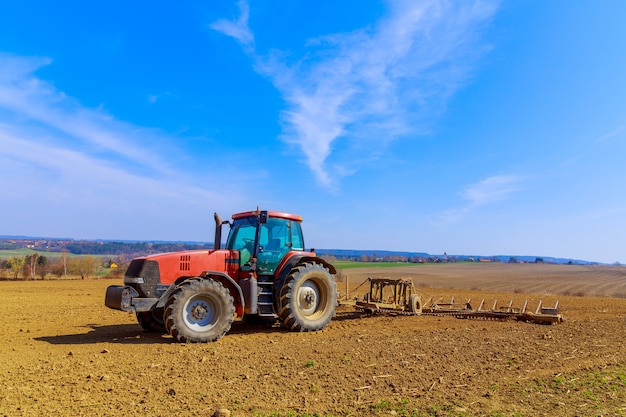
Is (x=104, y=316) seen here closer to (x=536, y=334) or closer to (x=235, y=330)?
(x=235, y=330)

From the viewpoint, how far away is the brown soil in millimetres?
4758

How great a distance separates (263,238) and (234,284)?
1.29 metres

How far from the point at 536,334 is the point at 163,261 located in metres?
7.69

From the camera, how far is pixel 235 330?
9727 mm

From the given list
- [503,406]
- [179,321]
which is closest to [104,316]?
[179,321]

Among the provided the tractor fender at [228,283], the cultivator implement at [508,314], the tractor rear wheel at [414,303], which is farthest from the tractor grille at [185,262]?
the cultivator implement at [508,314]

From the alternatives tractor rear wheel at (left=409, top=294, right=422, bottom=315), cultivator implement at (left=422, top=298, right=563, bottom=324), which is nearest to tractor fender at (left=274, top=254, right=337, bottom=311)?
tractor rear wheel at (left=409, top=294, right=422, bottom=315)

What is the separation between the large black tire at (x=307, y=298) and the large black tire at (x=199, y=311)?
127cm

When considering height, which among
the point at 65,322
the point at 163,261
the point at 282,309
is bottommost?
the point at 65,322

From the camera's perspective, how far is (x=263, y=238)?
9.63 m

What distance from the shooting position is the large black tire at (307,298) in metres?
9.29

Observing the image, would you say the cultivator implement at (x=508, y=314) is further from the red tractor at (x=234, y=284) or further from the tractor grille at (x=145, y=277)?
the tractor grille at (x=145, y=277)

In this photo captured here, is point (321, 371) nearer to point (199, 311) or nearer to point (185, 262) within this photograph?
point (199, 311)

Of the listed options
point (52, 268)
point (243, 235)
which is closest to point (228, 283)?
point (243, 235)
